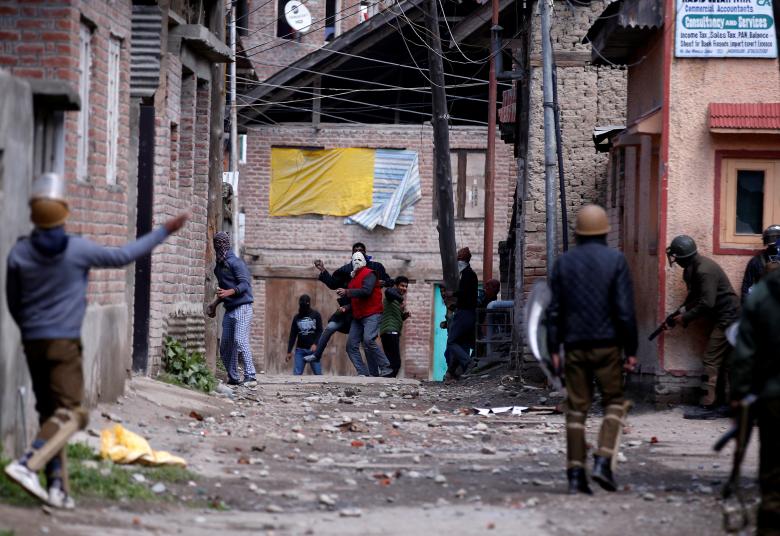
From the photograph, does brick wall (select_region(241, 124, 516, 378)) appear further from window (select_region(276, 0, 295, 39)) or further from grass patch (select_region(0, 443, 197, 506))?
grass patch (select_region(0, 443, 197, 506))

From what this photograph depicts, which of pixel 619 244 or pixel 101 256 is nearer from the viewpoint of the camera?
pixel 101 256

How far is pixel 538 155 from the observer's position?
18.9 metres

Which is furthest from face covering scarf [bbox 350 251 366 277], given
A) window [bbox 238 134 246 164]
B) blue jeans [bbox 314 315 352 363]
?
window [bbox 238 134 246 164]

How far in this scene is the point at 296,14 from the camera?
1532 inches

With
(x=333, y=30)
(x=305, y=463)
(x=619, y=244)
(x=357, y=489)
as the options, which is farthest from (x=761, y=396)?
(x=333, y=30)

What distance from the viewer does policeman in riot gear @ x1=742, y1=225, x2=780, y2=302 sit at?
548 inches

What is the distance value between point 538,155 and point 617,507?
35.2ft

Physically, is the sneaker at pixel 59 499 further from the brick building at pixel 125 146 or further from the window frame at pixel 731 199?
the window frame at pixel 731 199

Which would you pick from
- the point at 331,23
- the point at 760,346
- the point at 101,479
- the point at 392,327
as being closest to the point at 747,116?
the point at 760,346

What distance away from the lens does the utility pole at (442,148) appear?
23594 mm

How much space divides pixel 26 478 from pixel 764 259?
8.76 metres

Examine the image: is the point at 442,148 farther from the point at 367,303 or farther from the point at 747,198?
the point at 747,198

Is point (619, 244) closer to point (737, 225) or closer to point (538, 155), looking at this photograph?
point (538, 155)

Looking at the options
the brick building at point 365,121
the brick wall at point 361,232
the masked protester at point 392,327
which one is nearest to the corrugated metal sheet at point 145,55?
the masked protester at point 392,327
